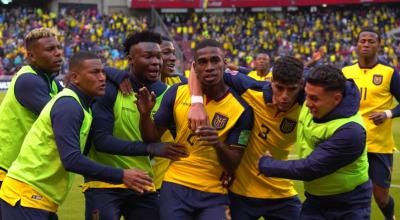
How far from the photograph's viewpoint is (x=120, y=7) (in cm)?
4528

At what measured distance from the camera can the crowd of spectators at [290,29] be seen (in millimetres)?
40156

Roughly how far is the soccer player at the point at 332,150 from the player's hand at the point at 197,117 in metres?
Answer: 0.52

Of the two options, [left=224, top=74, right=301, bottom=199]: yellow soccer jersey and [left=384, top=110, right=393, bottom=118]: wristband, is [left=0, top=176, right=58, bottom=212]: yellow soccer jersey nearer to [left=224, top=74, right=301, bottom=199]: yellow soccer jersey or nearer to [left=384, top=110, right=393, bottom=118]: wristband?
[left=224, top=74, right=301, bottom=199]: yellow soccer jersey

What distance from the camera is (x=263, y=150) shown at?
5.21m

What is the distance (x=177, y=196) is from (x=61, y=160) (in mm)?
966

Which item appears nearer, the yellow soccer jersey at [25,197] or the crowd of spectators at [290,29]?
the yellow soccer jersey at [25,197]

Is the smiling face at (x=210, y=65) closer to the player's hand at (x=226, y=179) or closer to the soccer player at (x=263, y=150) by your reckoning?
the soccer player at (x=263, y=150)

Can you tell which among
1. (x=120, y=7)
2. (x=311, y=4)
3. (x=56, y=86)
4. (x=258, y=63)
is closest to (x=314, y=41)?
(x=311, y=4)


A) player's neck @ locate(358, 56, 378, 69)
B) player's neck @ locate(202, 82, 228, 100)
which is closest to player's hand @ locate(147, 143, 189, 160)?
player's neck @ locate(202, 82, 228, 100)

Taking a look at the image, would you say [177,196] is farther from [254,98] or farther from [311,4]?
[311,4]

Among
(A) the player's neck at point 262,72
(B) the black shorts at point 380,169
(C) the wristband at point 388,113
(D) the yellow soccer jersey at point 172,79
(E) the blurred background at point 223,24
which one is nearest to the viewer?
(D) the yellow soccer jersey at point 172,79

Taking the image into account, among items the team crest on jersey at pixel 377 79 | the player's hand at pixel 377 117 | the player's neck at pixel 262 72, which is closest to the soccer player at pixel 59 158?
the player's hand at pixel 377 117

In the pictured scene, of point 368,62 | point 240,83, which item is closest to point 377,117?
point 368,62

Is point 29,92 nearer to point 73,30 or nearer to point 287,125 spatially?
point 287,125
